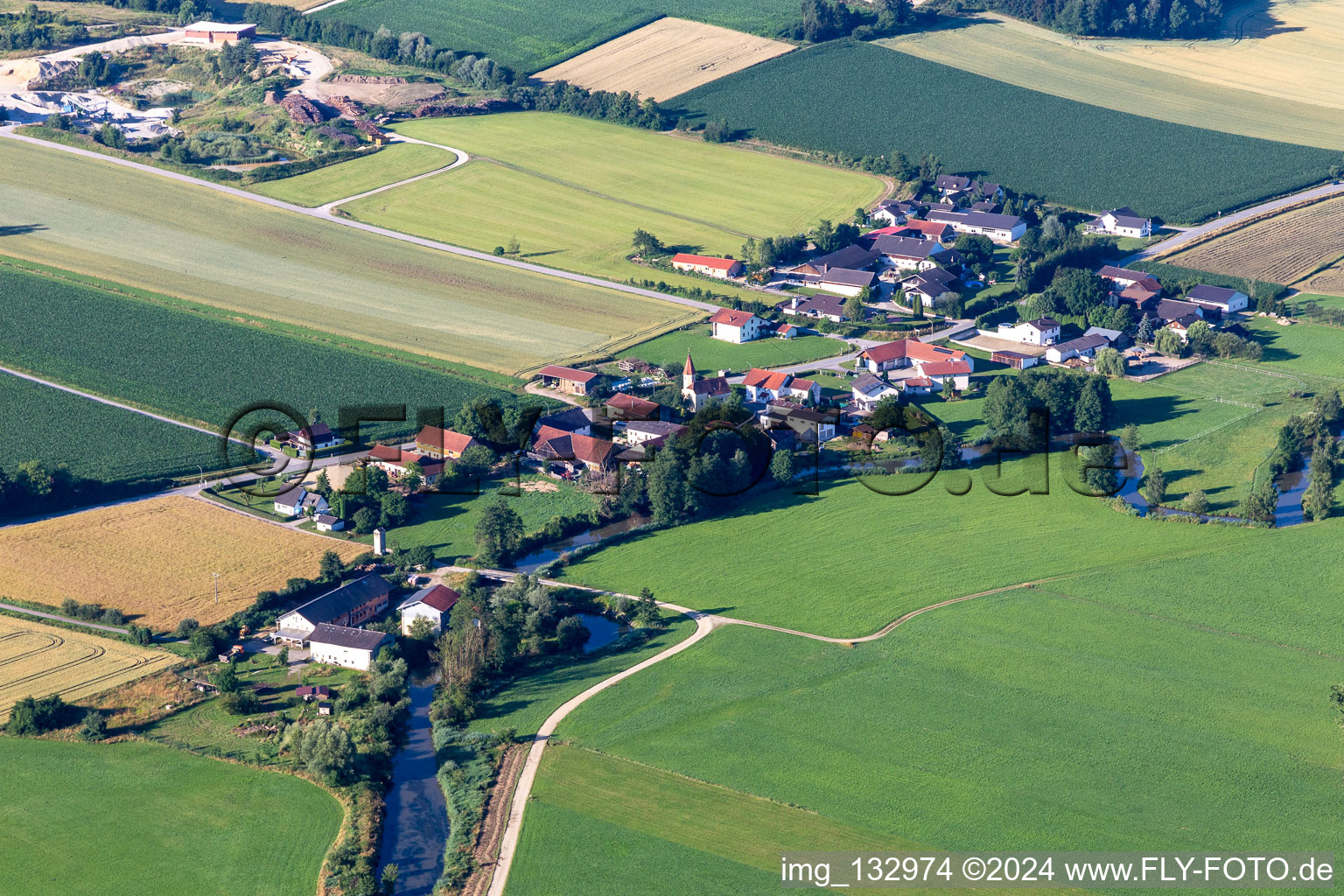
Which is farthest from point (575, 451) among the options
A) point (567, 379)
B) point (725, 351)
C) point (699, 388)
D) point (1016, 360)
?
point (1016, 360)

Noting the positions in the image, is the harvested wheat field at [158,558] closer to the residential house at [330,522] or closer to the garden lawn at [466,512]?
the residential house at [330,522]

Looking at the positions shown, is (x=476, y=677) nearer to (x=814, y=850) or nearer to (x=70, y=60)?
(x=814, y=850)

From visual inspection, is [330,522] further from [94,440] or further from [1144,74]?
[1144,74]

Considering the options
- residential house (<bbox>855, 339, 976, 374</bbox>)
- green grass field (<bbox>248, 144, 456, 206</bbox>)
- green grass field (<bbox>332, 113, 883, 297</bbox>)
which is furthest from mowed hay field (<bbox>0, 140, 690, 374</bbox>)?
residential house (<bbox>855, 339, 976, 374</bbox>)

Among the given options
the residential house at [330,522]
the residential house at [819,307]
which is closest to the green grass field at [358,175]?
the residential house at [819,307]

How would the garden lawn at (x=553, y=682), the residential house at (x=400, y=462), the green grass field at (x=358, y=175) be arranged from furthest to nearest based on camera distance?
1. the green grass field at (x=358, y=175)
2. the residential house at (x=400, y=462)
3. the garden lawn at (x=553, y=682)

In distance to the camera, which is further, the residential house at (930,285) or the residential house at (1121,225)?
the residential house at (1121,225)

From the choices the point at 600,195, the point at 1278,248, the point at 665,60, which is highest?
the point at 665,60

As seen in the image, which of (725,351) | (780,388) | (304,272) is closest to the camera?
(780,388)
